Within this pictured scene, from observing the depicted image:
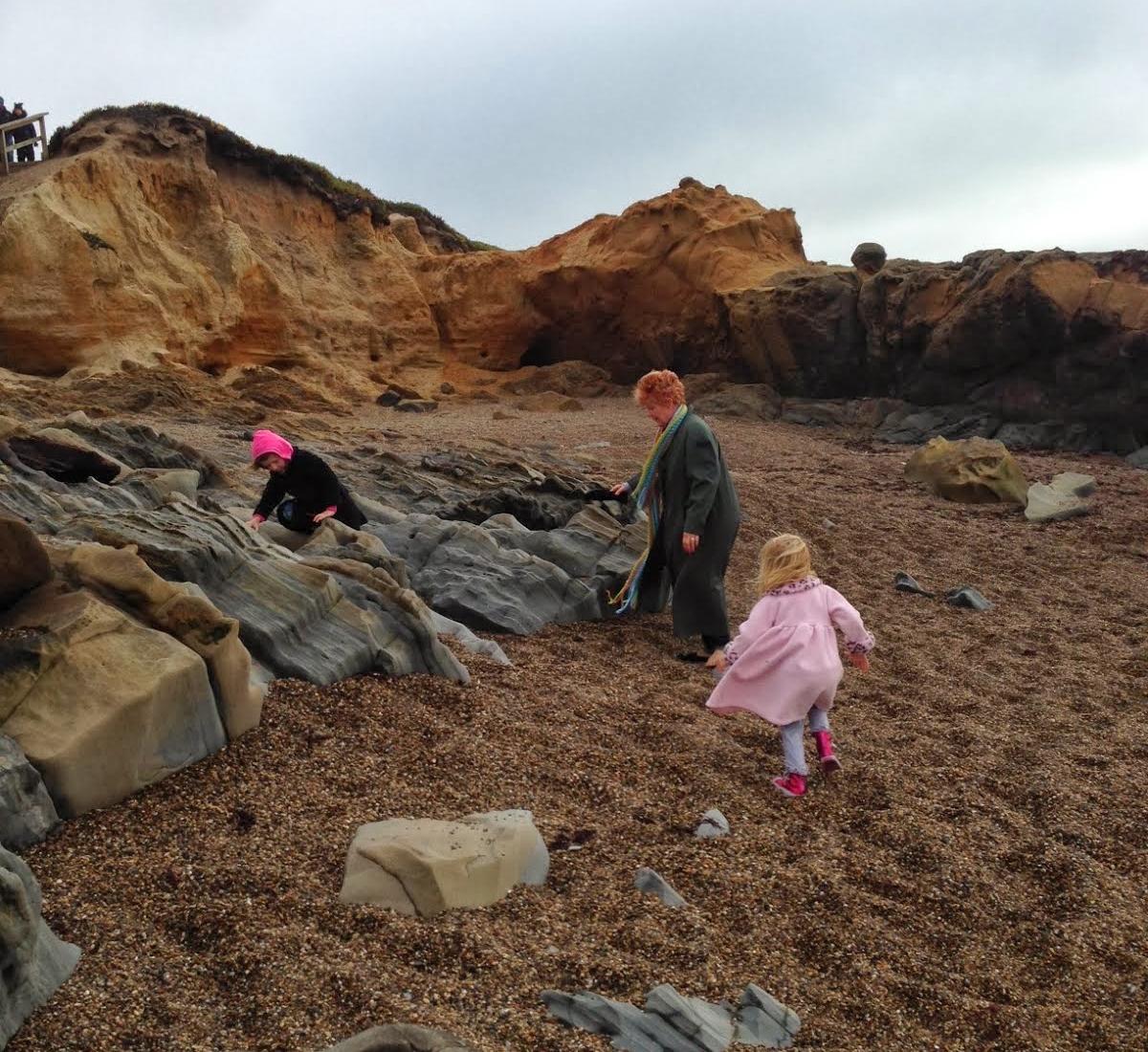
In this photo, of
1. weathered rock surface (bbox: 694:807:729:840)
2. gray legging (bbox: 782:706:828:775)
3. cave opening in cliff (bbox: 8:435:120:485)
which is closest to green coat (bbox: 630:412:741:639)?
gray legging (bbox: 782:706:828:775)

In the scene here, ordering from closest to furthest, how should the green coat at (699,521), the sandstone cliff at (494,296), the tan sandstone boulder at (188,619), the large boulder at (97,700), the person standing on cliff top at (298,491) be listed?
the large boulder at (97,700) → the tan sandstone boulder at (188,619) → the green coat at (699,521) → the person standing on cliff top at (298,491) → the sandstone cliff at (494,296)

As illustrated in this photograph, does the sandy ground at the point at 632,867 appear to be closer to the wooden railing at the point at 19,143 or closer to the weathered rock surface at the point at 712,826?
the weathered rock surface at the point at 712,826

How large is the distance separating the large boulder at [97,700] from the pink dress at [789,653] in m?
2.11

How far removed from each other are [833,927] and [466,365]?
1993 centimetres

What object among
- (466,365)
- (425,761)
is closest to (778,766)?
(425,761)

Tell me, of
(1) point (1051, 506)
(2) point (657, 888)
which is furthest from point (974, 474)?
(2) point (657, 888)

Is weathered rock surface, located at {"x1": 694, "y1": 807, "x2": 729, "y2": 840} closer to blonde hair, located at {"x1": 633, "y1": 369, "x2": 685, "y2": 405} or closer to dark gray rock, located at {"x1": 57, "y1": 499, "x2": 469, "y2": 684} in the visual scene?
dark gray rock, located at {"x1": 57, "y1": 499, "x2": 469, "y2": 684}

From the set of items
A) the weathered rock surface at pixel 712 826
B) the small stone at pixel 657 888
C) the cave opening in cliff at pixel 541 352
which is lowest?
the weathered rock surface at pixel 712 826

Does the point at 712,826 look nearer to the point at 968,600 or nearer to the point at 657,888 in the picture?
the point at 657,888

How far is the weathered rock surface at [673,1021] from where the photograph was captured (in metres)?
2.45

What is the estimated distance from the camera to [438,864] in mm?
2904

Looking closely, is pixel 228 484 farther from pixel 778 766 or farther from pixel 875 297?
pixel 875 297

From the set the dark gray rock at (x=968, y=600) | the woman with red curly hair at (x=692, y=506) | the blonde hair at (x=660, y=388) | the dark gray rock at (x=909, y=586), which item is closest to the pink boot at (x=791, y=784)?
the woman with red curly hair at (x=692, y=506)

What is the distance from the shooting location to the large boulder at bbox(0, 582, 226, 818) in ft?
9.81
